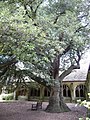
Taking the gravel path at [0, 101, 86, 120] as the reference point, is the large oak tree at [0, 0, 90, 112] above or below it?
above

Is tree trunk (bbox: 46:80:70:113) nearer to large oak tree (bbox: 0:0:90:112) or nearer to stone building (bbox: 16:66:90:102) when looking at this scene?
large oak tree (bbox: 0:0:90:112)

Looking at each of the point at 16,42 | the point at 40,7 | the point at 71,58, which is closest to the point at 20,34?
the point at 16,42

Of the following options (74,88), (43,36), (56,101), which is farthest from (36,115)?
(74,88)

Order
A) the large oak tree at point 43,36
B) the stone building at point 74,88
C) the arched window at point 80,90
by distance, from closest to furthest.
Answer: the large oak tree at point 43,36 < the stone building at point 74,88 < the arched window at point 80,90

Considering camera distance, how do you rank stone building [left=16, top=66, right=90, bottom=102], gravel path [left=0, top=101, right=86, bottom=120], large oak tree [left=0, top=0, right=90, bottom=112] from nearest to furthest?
1. large oak tree [left=0, top=0, right=90, bottom=112]
2. gravel path [left=0, top=101, right=86, bottom=120]
3. stone building [left=16, top=66, right=90, bottom=102]

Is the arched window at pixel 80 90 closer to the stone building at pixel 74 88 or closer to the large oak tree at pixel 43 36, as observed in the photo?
the stone building at pixel 74 88

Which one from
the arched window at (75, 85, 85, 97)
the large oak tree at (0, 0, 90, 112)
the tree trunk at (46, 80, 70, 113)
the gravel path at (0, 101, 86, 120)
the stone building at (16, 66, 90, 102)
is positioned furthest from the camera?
the arched window at (75, 85, 85, 97)

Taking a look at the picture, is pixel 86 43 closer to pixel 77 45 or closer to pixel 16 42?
pixel 77 45

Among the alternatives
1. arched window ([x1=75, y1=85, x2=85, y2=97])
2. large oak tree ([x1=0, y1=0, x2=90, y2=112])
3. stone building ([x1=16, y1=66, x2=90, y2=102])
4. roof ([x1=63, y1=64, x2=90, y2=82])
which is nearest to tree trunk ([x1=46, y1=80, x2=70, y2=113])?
large oak tree ([x1=0, y1=0, x2=90, y2=112])

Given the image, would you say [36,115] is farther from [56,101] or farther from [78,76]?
[78,76]

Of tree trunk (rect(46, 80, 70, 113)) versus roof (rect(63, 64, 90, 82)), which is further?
roof (rect(63, 64, 90, 82))

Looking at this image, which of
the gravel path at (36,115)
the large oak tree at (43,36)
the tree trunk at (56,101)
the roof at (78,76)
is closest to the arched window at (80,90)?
the roof at (78,76)

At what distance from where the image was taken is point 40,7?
16.0m

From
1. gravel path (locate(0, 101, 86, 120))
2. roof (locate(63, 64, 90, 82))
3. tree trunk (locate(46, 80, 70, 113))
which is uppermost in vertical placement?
roof (locate(63, 64, 90, 82))
